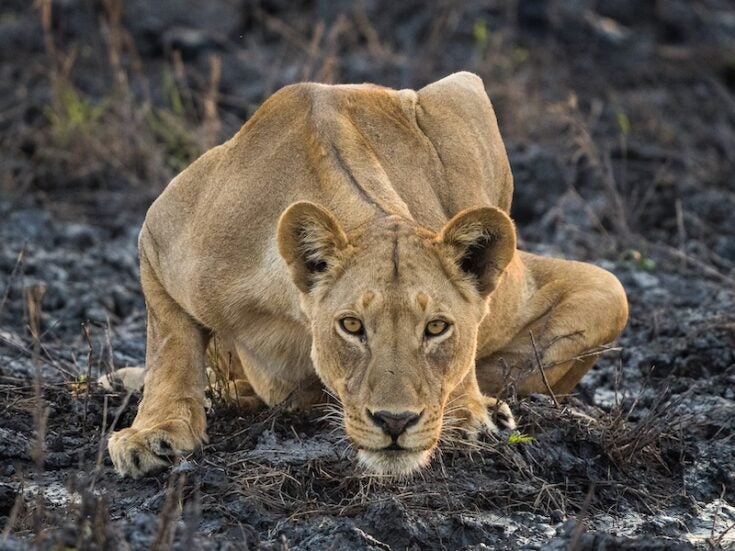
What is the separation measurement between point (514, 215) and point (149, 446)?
5.26 m

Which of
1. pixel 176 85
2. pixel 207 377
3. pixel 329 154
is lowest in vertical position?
pixel 176 85

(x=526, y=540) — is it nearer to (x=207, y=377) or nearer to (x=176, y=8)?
(x=207, y=377)

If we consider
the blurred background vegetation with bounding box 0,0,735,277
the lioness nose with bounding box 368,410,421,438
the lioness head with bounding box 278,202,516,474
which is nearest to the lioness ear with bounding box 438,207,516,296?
the lioness head with bounding box 278,202,516,474

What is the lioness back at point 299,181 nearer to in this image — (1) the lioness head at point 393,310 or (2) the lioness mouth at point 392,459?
(1) the lioness head at point 393,310

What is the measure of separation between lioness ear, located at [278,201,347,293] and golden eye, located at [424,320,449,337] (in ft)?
1.34

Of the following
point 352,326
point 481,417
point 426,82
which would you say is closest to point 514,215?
point 426,82

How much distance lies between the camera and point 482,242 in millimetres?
5219

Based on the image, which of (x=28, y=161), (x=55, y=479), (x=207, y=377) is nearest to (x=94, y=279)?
(x=28, y=161)

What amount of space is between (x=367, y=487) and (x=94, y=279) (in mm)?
4150

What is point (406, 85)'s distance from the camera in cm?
1177

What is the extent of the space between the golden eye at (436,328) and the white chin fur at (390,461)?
1.28 feet

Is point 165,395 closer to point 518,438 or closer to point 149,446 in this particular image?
point 149,446

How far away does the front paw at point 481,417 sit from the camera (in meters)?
5.57

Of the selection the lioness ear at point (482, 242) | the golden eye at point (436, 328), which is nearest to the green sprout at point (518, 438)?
the lioness ear at point (482, 242)
